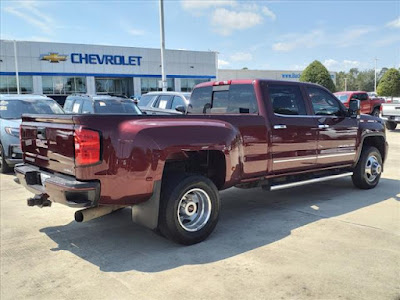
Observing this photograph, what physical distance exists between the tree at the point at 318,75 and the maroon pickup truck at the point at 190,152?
48.1 metres

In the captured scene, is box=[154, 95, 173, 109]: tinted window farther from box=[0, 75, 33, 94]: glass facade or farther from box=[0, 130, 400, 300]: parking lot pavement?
box=[0, 75, 33, 94]: glass facade

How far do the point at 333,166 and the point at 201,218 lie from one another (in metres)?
2.96

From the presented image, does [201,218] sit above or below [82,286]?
above

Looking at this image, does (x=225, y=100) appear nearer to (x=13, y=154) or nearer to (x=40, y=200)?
(x=40, y=200)

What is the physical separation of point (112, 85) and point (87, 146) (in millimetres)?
44242

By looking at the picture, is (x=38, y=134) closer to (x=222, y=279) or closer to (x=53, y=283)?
(x=53, y=283)

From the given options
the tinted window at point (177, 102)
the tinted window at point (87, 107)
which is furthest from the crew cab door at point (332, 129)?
the tinted window at point (87, 107)

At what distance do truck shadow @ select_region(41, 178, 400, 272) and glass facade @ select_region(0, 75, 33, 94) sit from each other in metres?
37.9

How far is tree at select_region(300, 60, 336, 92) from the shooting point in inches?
2052

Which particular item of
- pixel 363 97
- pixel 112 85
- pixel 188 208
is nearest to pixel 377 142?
pixel 188 208

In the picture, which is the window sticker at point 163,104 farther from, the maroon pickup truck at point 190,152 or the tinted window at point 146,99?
the maroon pickup truck at point 190,152

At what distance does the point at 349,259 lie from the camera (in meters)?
3.97

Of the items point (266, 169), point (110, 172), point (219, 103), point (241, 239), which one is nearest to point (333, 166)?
point (266, 169)

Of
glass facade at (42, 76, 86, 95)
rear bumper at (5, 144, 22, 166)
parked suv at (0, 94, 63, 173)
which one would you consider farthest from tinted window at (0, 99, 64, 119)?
glass facade at (42, 76, 86, 95)
